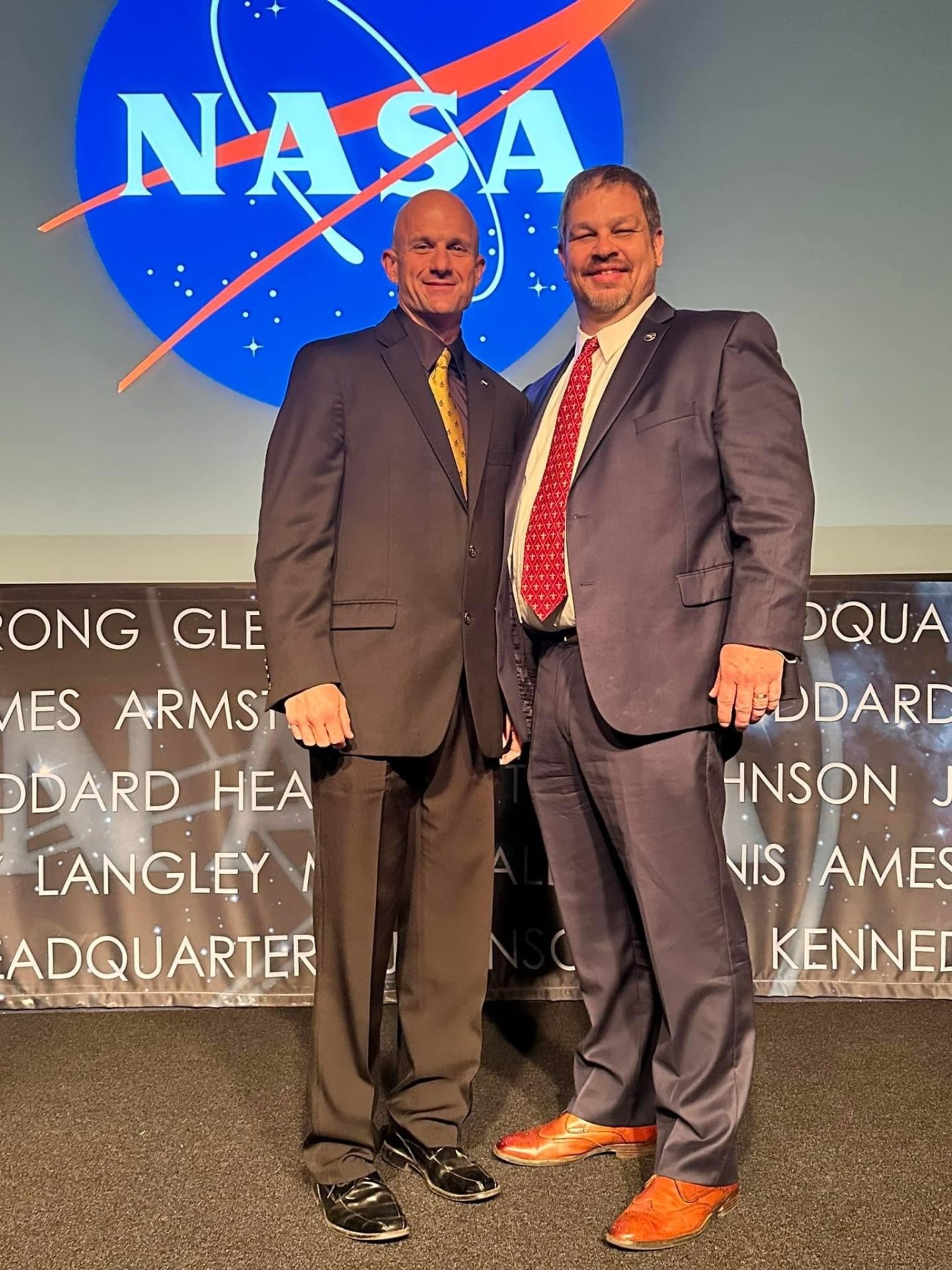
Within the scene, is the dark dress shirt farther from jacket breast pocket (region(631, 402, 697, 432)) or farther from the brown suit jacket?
jacket breast pocket (region(631, 402, 697, 432))

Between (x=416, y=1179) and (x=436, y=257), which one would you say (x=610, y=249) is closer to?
(x=436, y=257)

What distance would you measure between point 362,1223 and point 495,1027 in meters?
0.98

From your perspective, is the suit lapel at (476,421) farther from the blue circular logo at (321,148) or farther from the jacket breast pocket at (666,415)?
the blue circular logo at (321,148)

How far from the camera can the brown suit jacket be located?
76.4 inches

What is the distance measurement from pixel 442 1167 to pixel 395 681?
2.64 ft

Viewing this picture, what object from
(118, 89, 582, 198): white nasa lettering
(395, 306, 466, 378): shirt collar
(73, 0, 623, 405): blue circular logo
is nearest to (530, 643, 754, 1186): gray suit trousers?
(395, 306, 466, 378): shirt collar

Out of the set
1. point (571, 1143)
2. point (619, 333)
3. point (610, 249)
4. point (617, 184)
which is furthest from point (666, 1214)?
point (617, 184)

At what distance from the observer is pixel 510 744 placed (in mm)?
2162

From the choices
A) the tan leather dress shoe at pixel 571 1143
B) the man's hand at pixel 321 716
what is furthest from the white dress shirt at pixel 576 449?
the tan leather dress shoe at pixel 571 1143

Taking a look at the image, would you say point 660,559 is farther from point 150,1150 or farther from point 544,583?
point 150,1150

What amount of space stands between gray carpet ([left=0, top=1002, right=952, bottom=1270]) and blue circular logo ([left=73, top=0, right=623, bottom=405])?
1752 millimetres

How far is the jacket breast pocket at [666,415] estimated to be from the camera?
191 centimetres

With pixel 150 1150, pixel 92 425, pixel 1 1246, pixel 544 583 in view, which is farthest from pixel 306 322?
pixel 1 1246

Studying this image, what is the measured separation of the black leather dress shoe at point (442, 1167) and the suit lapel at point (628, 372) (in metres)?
1.15
